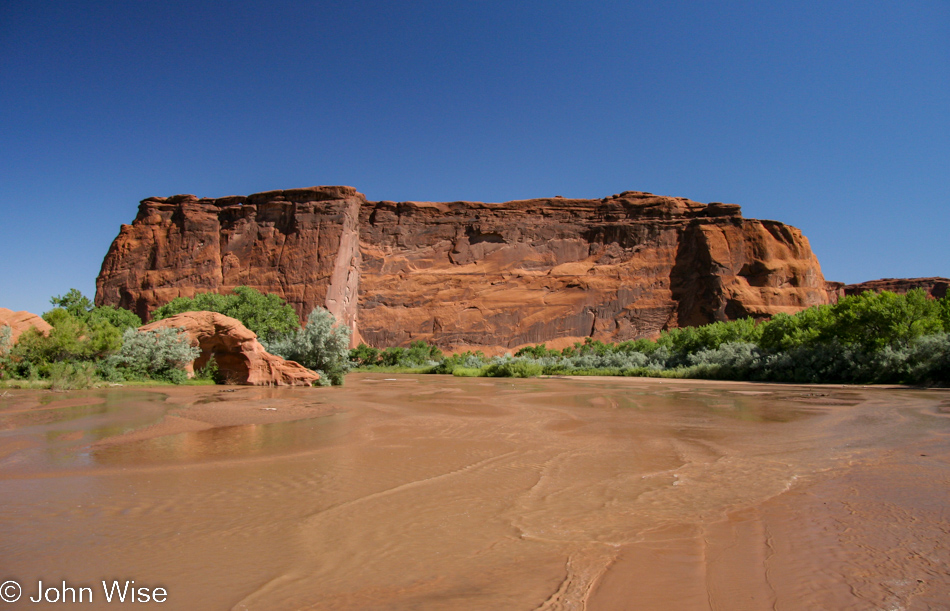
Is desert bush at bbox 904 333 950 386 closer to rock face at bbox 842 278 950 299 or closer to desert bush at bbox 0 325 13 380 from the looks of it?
desert bush at bbox 0 325 13 380

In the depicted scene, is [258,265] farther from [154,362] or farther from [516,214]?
[154,362]

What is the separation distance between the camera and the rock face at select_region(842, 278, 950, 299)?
81438 mm

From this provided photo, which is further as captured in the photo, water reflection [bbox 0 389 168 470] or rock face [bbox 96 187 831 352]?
rock face [bbox 96 187 831 352]

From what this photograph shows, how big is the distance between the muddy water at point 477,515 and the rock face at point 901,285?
92295mm

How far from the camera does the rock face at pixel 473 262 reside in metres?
51.6

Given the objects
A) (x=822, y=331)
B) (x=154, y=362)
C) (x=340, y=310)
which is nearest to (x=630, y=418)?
(x=154, y=362)

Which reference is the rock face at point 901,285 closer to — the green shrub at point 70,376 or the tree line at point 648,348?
the tree line at point 648,348

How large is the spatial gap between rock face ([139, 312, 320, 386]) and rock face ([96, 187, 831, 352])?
1190 inches

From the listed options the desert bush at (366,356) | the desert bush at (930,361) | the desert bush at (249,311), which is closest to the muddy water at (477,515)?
the desert bush at (930,361)

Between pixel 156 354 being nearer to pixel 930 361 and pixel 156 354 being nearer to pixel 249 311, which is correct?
pixel 249 311

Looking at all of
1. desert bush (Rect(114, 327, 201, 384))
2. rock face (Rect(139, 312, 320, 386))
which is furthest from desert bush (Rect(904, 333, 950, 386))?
desert bush (Rect(114, 327, 201, 384))

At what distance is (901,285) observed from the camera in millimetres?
84625

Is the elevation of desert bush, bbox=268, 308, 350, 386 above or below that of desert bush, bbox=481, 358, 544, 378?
above

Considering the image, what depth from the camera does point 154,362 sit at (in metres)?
17.9
